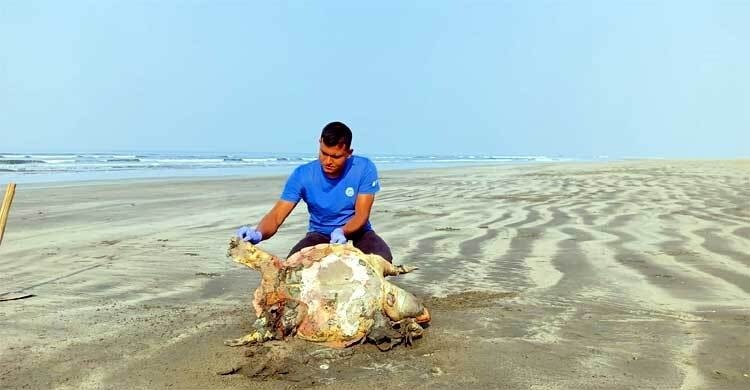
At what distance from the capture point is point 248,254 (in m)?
3.78

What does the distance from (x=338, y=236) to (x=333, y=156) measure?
492mm

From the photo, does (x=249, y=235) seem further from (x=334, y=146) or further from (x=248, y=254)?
(x=334, y=146)

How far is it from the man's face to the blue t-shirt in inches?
4.8

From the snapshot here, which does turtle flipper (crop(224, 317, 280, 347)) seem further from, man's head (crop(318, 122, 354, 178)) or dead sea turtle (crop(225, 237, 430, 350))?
man's head (crop(318, 122, 354, 178))

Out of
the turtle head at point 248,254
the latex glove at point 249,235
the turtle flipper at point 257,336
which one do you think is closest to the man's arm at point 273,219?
the latex glove at point 249,235

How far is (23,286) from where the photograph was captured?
5.11 metres

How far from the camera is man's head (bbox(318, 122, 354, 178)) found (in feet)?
13.1

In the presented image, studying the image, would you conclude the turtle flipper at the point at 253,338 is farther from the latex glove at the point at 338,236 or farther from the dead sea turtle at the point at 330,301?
the latex glove at the point at 338,236

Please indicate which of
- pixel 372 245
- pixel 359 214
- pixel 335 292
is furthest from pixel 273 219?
pixel 335 292

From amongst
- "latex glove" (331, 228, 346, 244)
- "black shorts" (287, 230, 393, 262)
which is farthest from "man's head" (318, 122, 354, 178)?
"black shorts" (287, 230, 393, 262)

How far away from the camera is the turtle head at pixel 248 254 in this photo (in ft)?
12.3

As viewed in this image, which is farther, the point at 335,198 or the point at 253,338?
the point at 335,198

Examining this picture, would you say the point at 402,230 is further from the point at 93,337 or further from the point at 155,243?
the point at 93,337

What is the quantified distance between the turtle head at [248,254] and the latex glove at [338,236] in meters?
0.43
